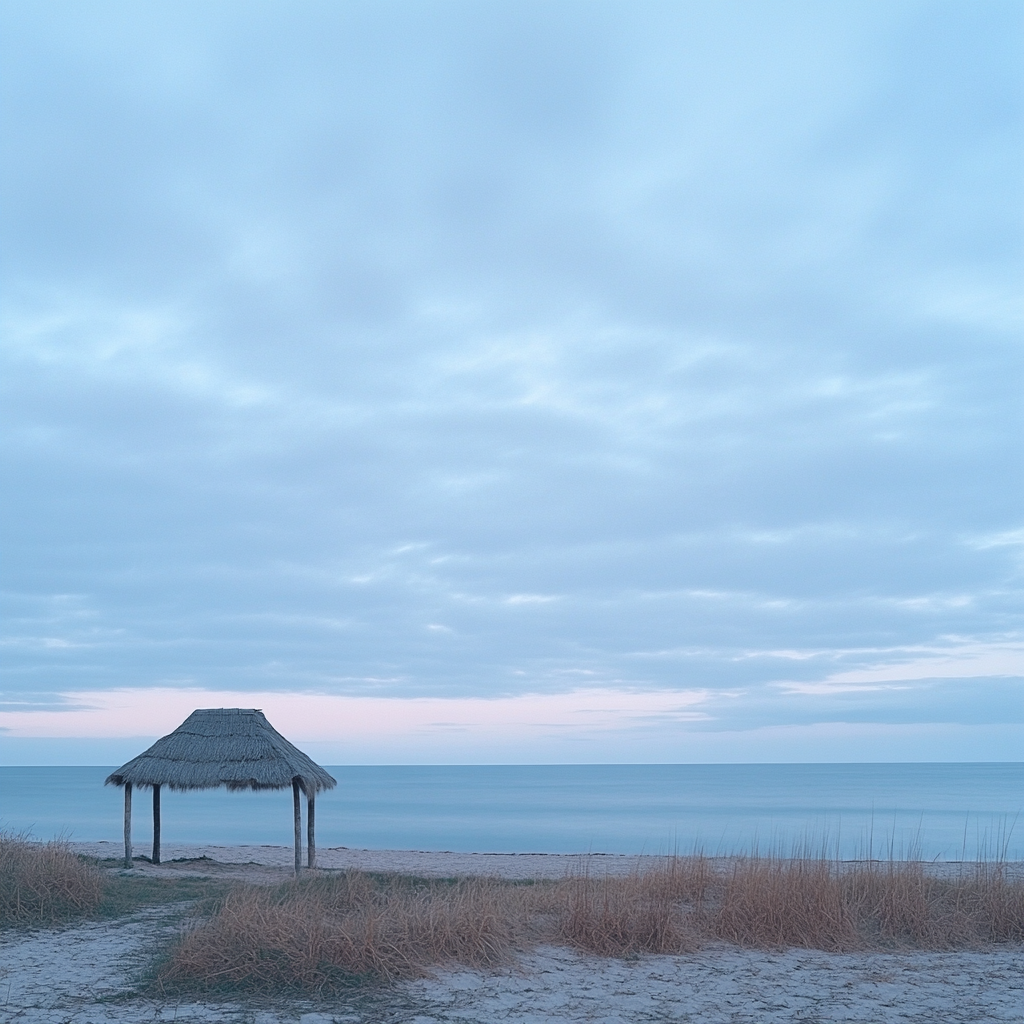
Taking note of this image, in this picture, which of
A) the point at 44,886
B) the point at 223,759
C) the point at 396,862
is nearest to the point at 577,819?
the point at 396,862

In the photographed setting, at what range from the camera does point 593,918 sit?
8.55m

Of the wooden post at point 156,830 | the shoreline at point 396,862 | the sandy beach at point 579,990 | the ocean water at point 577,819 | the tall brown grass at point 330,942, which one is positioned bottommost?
the ocean water at point 577,819

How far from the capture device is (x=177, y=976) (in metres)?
7.18

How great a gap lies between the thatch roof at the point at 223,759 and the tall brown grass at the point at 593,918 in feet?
15.6

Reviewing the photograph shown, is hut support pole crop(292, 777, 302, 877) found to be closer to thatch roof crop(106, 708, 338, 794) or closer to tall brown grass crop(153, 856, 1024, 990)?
thatch roof crop(106, 708, 338, 794)

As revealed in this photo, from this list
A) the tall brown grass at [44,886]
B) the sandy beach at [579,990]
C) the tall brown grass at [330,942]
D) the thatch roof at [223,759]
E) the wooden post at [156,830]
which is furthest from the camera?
the wooden post at [156,830]

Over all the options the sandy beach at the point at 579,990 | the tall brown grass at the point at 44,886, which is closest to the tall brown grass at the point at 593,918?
the sandy beach at the point at 579,990

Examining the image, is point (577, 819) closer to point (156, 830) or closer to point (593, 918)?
point (156, 830)

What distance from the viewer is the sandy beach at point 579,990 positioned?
6.61 metres

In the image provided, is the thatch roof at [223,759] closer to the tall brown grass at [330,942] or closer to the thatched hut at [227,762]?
the thatched hut at [227,762]

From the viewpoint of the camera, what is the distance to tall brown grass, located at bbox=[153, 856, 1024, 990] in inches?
290

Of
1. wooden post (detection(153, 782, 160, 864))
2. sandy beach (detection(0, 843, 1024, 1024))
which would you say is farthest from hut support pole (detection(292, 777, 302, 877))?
sandy beach (detection(0, 843, 1024, 1024))

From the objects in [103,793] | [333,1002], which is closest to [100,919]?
[333,1002]

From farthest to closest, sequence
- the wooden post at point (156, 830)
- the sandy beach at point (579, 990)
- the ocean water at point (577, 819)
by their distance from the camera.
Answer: the ocean water at point (577, 819) < the wooden post at point (156, 830) < the sandy beach at point (579, 990)
